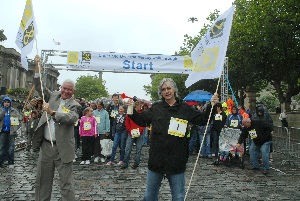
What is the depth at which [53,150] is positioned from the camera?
195 inches

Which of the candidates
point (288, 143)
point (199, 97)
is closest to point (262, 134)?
point (288, 143)

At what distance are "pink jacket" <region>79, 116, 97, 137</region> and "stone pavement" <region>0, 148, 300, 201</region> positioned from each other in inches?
39.8

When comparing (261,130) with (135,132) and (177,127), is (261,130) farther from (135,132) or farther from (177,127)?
(177,127)

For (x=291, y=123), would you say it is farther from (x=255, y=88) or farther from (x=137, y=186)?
(x=137, y=186)

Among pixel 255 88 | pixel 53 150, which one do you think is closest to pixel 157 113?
pixel 53 150

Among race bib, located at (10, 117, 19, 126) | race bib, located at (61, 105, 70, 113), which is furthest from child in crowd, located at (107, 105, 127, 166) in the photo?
race bib, located at (61, 105, 70, 113)

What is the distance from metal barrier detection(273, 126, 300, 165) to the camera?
38.6 feet

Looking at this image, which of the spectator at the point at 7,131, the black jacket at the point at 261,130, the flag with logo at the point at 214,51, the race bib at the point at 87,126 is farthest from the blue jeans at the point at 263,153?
the spectator at the point at 7,131

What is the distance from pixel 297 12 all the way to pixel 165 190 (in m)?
19.2

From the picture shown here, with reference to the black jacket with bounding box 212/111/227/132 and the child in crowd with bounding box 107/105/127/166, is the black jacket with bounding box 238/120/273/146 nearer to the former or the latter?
the black jacket with bounding box 212/111/227/132

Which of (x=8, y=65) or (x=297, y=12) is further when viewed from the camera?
(x=8, y=65)

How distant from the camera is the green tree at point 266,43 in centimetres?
2393

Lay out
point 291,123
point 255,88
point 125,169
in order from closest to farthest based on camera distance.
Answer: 1. point 125,169
2. point 291,123
3. point 255,88

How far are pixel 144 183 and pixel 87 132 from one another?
3.64m
